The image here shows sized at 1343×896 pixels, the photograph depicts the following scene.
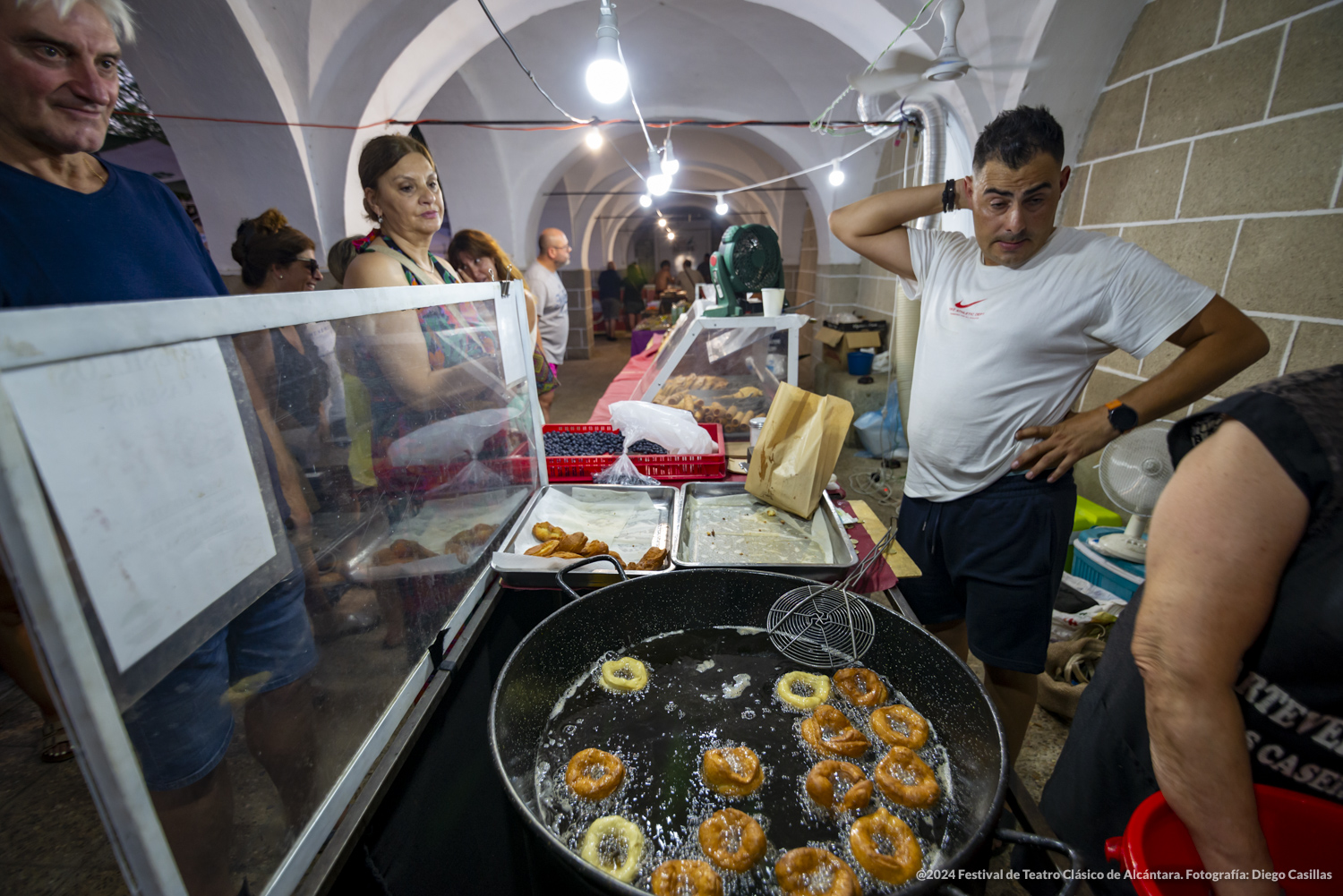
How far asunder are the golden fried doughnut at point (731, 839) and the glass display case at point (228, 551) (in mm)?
727

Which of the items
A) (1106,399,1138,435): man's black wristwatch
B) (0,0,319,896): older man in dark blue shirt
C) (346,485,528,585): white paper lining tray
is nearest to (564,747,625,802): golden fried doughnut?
(0,0,319,896): older man in dark blue shirt

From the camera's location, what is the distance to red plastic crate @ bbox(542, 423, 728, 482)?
283 centimetres

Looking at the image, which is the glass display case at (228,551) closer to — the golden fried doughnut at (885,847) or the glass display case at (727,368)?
the golden fried doughnut at (885,847)

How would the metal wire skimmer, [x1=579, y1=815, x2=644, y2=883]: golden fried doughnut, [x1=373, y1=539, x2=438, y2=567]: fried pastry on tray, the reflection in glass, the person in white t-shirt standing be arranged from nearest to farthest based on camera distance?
the reflection in glass → [x1=579, y1=815, x2=644, y2=883]: golden fried doughnut → [x1=373, y1=539, x2=438, y2=567]: fried pastry on tray → the metal wire skimmer → the person in white t-shirt standing

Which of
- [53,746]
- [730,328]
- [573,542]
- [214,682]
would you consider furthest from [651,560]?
[53,746]

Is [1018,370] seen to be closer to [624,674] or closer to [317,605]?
[624,674]

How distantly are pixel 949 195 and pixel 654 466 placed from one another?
184cm

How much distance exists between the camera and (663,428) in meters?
2.98

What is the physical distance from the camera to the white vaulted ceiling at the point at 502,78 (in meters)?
4.35

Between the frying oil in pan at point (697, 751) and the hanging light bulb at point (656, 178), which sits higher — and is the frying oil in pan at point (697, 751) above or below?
below

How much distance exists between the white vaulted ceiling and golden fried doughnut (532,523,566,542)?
4945 millimetres

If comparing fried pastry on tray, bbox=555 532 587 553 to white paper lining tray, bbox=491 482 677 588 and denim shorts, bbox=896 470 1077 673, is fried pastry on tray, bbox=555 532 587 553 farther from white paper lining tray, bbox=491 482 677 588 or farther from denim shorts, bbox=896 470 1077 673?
denim shorts, bbox=896 470 1077 673

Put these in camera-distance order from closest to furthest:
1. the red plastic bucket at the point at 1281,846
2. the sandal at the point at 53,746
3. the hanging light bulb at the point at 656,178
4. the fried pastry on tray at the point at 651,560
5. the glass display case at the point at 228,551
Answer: the glass display case at the point at 228,551, the red plastic bucket at the point at 1281,846, the fried pastry on tray at the point at 651,560, the sandal at the point at 53,746, the hanging light bulb at the point at 656,178

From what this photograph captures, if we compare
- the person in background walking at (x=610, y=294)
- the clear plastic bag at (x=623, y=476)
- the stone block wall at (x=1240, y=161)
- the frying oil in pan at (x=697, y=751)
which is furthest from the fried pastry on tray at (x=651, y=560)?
the person in background walking at (x=610, y=294)
